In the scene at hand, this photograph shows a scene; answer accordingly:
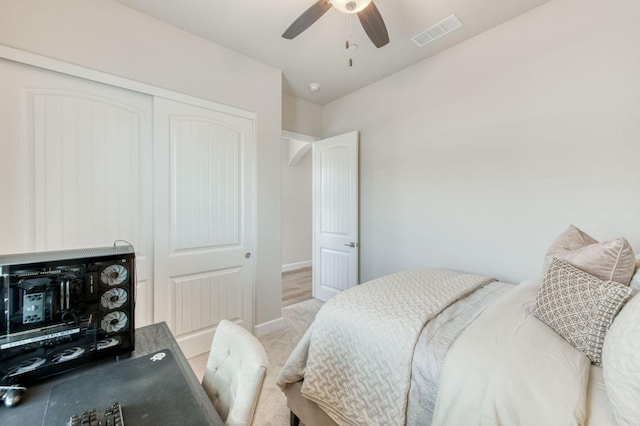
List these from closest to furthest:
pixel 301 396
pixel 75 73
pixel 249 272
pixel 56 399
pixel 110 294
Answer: pixel 56 399, pixel 110 294, pixel 301 396, pixel 75 73, pixel 249 272

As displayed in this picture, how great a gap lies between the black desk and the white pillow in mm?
1112

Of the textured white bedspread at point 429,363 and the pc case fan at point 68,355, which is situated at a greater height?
the pc case fan at point 68,355

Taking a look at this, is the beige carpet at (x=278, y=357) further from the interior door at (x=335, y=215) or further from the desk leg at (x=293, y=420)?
the interior door at (x=335, y=215)

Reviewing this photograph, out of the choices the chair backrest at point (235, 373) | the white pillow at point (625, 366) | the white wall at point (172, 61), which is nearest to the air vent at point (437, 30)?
the white wall at point (172, 61)

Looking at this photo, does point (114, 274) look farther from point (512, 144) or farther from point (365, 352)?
point (512, 144)

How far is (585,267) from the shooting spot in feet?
3.98

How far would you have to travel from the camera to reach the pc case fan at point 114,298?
100cm

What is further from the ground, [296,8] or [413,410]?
[296,8]

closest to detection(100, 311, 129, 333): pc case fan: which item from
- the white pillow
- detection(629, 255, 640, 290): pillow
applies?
the white pillow

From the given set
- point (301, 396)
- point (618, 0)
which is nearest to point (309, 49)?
point (618, 0)

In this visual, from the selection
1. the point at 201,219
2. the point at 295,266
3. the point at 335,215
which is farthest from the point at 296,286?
the point at 201,219

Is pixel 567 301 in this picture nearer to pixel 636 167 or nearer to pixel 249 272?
pixel 636 167

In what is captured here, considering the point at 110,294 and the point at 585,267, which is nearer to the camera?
the point at 110,294

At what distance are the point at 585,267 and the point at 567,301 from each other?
0.24 m
